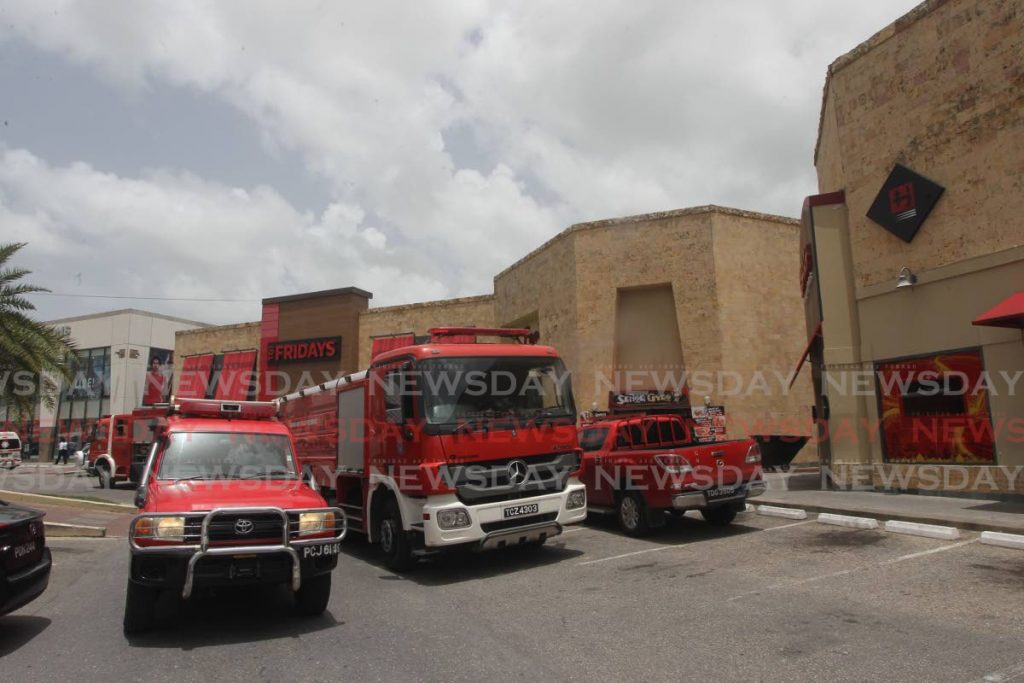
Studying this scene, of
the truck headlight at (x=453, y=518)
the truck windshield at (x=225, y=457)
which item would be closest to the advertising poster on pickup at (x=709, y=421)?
the truck headlight at (x=453, y=518)

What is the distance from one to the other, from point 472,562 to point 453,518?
1.59 m

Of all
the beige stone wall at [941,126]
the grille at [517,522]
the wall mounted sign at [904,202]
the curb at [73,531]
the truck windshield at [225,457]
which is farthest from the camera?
the wall mounted sign at [904,202]

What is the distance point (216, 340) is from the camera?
4100cm

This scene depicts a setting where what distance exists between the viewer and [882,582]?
22.5ft

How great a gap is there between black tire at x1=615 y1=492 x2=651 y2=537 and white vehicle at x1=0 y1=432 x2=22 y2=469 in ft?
125

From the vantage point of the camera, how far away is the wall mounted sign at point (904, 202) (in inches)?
516

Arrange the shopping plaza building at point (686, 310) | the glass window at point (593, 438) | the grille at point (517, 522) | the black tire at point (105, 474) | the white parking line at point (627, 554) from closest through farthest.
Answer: the grille at point (517, 522) → the white parking line at point (627, 554) → the glass window at point (593, 438) → the shopping plaza building at point (686, 310) → the black tire at point (105, 474)

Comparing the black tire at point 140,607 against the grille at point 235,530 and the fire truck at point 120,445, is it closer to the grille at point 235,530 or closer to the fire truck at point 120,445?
the grille at point 235,530

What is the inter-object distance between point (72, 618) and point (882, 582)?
325 inches

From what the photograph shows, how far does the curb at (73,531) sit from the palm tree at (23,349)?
493 cm

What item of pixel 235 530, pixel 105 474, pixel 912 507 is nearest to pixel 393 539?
pixel 235 530

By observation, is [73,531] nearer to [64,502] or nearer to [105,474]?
[64,502]

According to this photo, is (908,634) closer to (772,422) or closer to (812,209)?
(812,209)

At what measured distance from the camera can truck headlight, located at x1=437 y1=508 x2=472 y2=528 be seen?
7930mm
